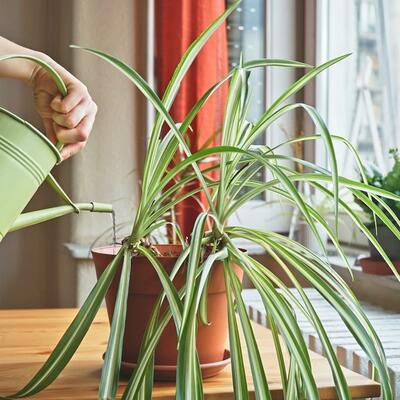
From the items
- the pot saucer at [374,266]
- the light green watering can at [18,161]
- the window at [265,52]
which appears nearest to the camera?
the light green watering can at [18,161]

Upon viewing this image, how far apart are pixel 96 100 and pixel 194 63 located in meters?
0.37

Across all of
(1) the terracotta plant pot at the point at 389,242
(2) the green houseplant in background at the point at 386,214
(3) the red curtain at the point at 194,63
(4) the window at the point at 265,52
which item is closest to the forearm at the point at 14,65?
(2) the green houseplant in background at the point at 386,214

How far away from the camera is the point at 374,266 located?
2.11m

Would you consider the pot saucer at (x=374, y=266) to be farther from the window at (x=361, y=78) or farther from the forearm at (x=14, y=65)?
the forearm at (x=14, y=65)

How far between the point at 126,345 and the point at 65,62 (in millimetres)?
1942

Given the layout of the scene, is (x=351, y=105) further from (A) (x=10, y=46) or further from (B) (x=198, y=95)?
(A) (x=10, y=46)

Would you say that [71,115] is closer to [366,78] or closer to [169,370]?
[169,370]

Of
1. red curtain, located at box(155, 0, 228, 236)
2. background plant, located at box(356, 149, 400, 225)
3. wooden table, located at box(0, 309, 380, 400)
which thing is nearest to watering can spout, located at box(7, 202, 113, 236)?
wooden table, located at box(0, 309, 380, 400)

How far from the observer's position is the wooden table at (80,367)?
92 centimetres

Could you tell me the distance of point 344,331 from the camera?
1618 millimetres

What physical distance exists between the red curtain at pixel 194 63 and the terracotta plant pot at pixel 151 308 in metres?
1.65

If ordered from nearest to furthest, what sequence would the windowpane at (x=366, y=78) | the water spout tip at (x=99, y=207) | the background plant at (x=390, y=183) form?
the water spout tip at (x=99, y=207)
the background plant at (x=390, y=183)
the windowpane at (x=366, y=78)

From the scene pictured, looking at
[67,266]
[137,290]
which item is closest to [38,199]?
[67,266]

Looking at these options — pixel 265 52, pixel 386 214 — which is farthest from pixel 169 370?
pixel 265 52
